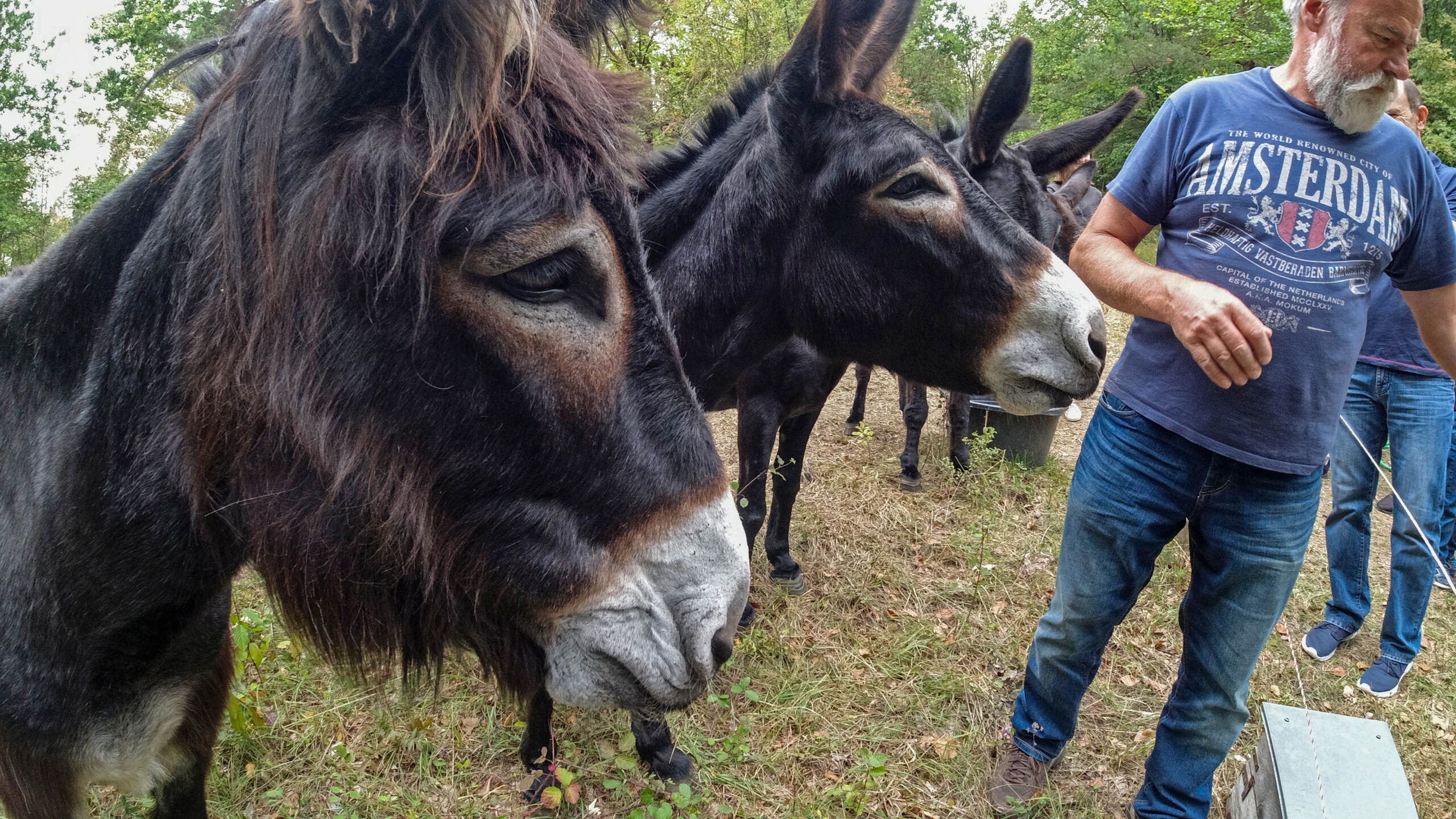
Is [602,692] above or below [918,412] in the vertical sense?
above

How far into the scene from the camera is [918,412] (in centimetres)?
579

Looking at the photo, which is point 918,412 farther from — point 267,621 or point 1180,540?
point 267,621

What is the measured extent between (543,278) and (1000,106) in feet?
11.3

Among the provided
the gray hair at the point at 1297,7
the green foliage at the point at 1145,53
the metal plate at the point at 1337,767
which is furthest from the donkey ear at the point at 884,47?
the green foliage at the point at 1145,53

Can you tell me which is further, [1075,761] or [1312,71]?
[1075,761]

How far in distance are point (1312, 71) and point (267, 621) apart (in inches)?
170

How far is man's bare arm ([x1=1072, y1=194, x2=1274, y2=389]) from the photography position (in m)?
1.76

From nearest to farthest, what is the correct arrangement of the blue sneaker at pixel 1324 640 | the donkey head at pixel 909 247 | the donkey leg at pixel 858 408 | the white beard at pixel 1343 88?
the white beard at pixel 1343 88
the donkey head at pixel 909 247
the blue sneaker at pixel 1324 640
the donkey leg at pixel 858 408

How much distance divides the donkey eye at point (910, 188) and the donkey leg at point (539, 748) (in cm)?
222

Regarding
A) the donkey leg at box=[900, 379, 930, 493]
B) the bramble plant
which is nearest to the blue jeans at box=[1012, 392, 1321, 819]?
the bramble plant

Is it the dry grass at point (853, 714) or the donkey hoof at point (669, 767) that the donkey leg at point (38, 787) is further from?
the donkey hoof at point (669, 767)

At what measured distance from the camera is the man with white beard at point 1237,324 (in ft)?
6.33

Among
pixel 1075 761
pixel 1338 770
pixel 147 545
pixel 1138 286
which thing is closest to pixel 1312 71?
pixel 1138 286

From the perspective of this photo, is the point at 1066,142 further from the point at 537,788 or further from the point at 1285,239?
the point at 537,788
